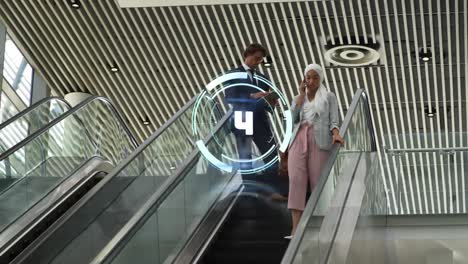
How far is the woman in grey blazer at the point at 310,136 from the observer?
234 inches

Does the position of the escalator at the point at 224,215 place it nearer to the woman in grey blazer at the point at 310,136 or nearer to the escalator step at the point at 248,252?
the escalator step at the point at 248,252

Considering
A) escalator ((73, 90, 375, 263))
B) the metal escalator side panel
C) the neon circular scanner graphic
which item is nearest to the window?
the metal escalator side panel

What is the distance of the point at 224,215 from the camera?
7.16 m

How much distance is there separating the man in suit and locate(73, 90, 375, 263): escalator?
0.51 metres

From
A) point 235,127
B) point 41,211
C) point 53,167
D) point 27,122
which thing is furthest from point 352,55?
point 41,211

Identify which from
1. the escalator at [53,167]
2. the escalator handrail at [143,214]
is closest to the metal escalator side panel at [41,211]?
the escalator at [53,167]

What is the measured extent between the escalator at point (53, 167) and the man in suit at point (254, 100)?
1815 mm

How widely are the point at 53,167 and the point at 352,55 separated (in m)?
5.47

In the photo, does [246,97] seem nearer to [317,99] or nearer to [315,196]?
[317,99]

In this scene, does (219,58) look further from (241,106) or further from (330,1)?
(241,106)

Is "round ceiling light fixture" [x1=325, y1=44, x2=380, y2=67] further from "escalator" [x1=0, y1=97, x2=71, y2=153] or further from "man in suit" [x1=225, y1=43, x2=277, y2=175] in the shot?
"man in suit" [x1=225, y1=43, x2=277, y2=175]

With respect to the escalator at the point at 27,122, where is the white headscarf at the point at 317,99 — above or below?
below

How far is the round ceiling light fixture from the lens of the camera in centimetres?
1230

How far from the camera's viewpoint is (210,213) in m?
7.11
